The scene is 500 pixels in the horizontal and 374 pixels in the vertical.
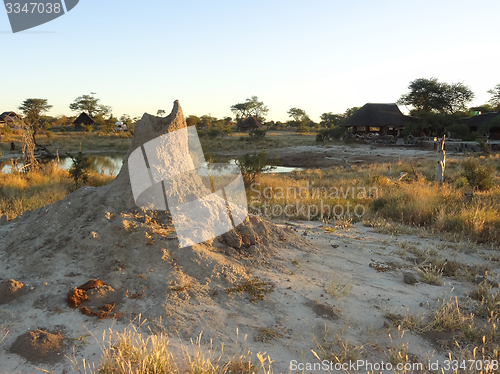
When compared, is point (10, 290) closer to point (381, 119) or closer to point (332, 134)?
point (332, 134)

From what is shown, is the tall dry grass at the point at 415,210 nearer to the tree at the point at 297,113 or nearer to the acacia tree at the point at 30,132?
the acacia tree at the point at 30,132

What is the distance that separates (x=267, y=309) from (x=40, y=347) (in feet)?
5.94

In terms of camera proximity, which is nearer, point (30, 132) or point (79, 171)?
point (79, 171)

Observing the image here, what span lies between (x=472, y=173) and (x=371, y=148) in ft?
61.7

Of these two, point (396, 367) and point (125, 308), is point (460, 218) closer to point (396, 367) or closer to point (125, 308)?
point (396, 367)

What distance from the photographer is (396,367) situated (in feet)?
8.00

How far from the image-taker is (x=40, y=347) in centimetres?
228

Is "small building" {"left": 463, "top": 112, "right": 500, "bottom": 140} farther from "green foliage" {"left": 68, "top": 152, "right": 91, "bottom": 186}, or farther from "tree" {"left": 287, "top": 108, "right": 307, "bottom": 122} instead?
"tree" {"left": 287, "top": 108, "right": 307, "bottom": 122}

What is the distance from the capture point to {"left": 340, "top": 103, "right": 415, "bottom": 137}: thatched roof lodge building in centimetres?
3291

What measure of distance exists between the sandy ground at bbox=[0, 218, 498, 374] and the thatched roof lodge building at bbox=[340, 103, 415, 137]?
31.2 m

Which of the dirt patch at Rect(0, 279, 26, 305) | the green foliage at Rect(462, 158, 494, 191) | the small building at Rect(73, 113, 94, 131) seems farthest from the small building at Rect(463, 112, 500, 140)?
the small building at Rect(73, 113, 94, 131)

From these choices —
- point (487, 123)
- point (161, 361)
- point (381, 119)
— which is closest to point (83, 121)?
point (381, 119)

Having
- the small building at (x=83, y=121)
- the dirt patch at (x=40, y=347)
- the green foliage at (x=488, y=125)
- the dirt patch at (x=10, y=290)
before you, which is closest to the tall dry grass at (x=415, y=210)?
the dirt patch at (x=10, y=290)

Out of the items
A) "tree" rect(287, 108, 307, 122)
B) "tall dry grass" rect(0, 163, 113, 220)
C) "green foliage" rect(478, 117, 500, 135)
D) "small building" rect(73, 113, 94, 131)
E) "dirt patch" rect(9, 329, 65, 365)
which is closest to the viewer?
"dirt patch" rect(9, 329, 65, 365)
